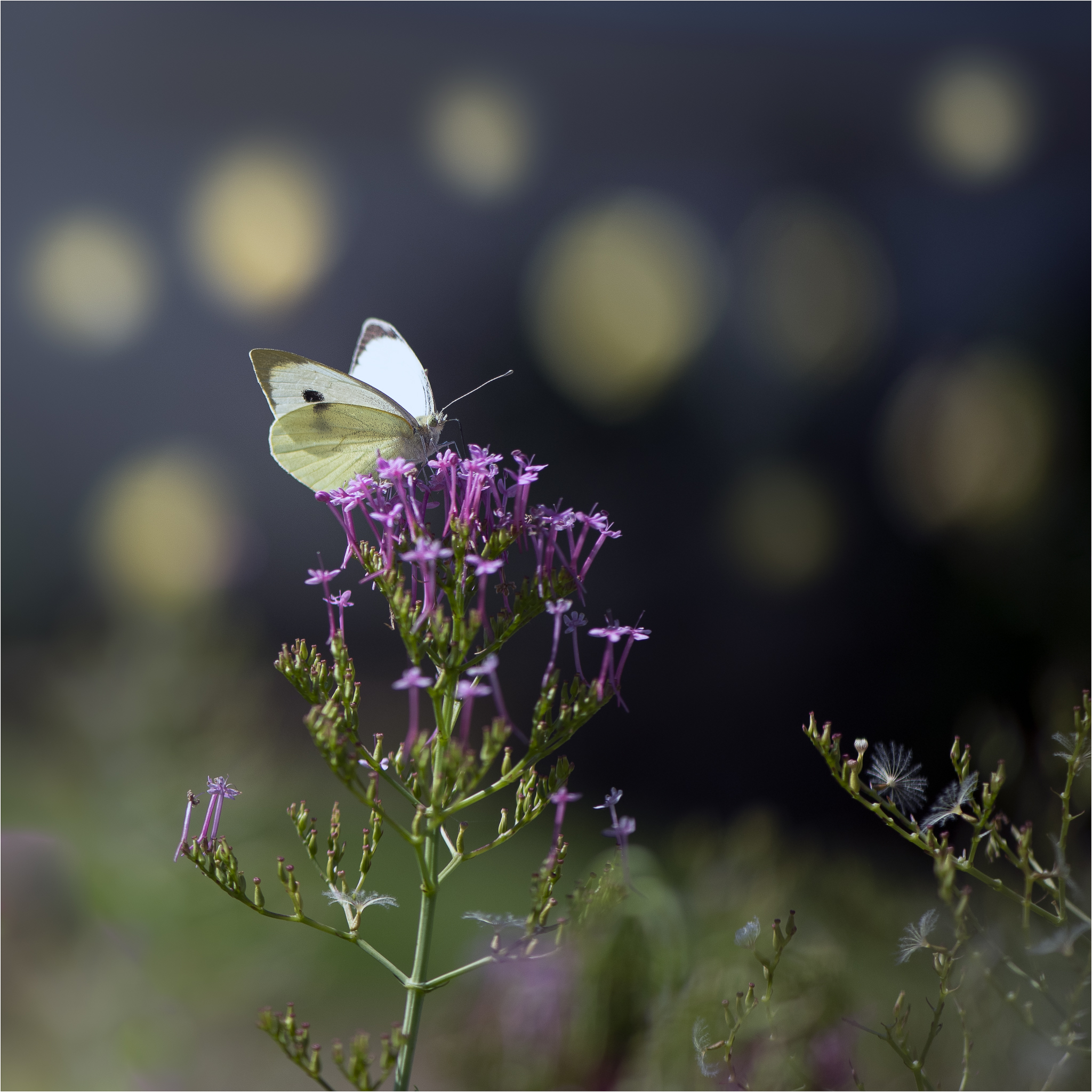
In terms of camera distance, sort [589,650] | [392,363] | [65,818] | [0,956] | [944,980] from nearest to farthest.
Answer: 1. [944,980]
2. [392,363]
3. [0,956]
4. [65,818]
5. [589,650]

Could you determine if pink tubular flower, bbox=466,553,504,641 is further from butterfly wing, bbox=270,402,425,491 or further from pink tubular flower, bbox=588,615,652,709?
butterfly wing, bbox=270,402,425,491

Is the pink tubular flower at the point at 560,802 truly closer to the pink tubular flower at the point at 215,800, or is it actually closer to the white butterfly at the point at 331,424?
the pink tubular flower at the point at 215,800

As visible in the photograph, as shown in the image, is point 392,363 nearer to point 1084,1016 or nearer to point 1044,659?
point 1084,1016

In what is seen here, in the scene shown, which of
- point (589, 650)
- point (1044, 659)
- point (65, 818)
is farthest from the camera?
point (589, 650)

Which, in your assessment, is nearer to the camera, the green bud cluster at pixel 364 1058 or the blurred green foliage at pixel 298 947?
the green bud cluster at pixel 364 1058

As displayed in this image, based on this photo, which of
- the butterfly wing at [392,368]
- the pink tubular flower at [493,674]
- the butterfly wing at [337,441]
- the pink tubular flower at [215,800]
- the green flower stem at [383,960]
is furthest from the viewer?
the butterfly wing at [392,368]

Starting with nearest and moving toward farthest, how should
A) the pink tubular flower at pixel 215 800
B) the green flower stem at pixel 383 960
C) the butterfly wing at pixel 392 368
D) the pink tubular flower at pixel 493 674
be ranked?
the pink tubular flower at pixel 493 674 < the green flower stem at pixel 383 960 < the pink tubular flower at pixel 215 800 < the butterfly wing at pixel 392 368

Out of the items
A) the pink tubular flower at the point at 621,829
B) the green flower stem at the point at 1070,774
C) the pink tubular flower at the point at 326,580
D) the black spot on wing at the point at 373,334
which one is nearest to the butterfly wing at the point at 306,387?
the black spot on wing at the point at 373,334

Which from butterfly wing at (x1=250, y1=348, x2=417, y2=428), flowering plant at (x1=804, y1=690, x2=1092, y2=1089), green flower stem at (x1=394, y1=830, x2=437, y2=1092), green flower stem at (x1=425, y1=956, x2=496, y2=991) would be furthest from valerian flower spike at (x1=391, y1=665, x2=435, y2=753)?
butterfly wing at (x1=250, y1=348, x2=417, y2=428)

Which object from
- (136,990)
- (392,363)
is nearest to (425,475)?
(392,363)
